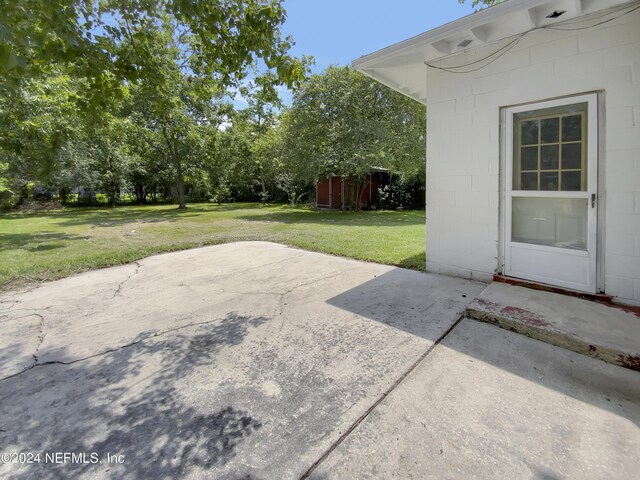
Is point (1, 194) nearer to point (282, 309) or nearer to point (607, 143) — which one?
point (282, 309)

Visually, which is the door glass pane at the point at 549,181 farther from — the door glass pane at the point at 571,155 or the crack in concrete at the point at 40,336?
the crack in concrete at the point at 40,336

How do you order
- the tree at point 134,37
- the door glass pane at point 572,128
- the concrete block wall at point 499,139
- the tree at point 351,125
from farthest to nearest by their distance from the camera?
the tree at point 351,125
the door glass pane at point 572,128
the concrete block wall at point 499,139
the tree at point 134,37

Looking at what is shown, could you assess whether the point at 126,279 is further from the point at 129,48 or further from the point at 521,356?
the point at 521,356

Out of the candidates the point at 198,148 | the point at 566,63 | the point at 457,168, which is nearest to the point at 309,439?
the point at 457,168

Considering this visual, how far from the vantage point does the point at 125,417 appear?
71.9 inches

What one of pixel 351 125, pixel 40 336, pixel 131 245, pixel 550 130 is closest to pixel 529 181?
pixel 550 130

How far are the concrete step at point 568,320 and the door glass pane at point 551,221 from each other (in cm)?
58

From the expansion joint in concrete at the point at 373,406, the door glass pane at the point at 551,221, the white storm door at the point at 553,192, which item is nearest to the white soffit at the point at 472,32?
the white storm door at the point at 553,192

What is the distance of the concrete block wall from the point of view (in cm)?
295

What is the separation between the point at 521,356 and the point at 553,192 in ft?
6.42

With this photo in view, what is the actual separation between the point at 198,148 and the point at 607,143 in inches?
654

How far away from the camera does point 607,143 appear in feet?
9.95

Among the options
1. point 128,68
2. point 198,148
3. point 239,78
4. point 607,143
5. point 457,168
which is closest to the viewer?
point 607,143

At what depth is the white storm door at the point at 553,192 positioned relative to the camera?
126 inches
